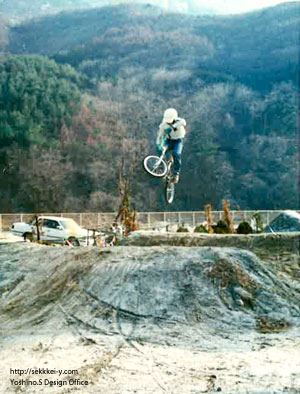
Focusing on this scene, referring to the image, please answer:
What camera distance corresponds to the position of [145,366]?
827 centimetres

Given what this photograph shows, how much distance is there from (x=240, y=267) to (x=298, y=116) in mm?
57546

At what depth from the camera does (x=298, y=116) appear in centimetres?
6638

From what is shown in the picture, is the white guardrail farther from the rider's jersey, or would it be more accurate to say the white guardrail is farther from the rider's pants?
the rider's jersey

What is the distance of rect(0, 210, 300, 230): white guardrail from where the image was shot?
34.0m

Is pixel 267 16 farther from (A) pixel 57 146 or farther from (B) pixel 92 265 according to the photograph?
(B) pixel 92 265

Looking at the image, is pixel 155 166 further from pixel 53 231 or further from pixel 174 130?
pixel 53 231

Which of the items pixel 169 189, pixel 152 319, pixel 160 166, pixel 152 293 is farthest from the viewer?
pixel 169 189

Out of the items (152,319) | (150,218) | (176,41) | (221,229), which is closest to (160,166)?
(152,319)

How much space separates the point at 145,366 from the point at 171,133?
21.7 ft

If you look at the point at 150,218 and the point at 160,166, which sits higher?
the point at 160,166

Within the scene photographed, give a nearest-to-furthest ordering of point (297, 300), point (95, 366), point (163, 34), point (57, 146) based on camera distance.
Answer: point (95, 366) → point (297, 300) → point (57, 146) → point (163, 34)

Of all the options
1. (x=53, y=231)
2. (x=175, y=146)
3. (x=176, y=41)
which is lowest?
(x=53, y=231)

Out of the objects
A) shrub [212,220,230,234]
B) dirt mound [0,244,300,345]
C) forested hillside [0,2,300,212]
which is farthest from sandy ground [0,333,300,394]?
forested hillside [0,2,300,212]

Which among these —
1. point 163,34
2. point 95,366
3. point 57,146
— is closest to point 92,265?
point 95,366
